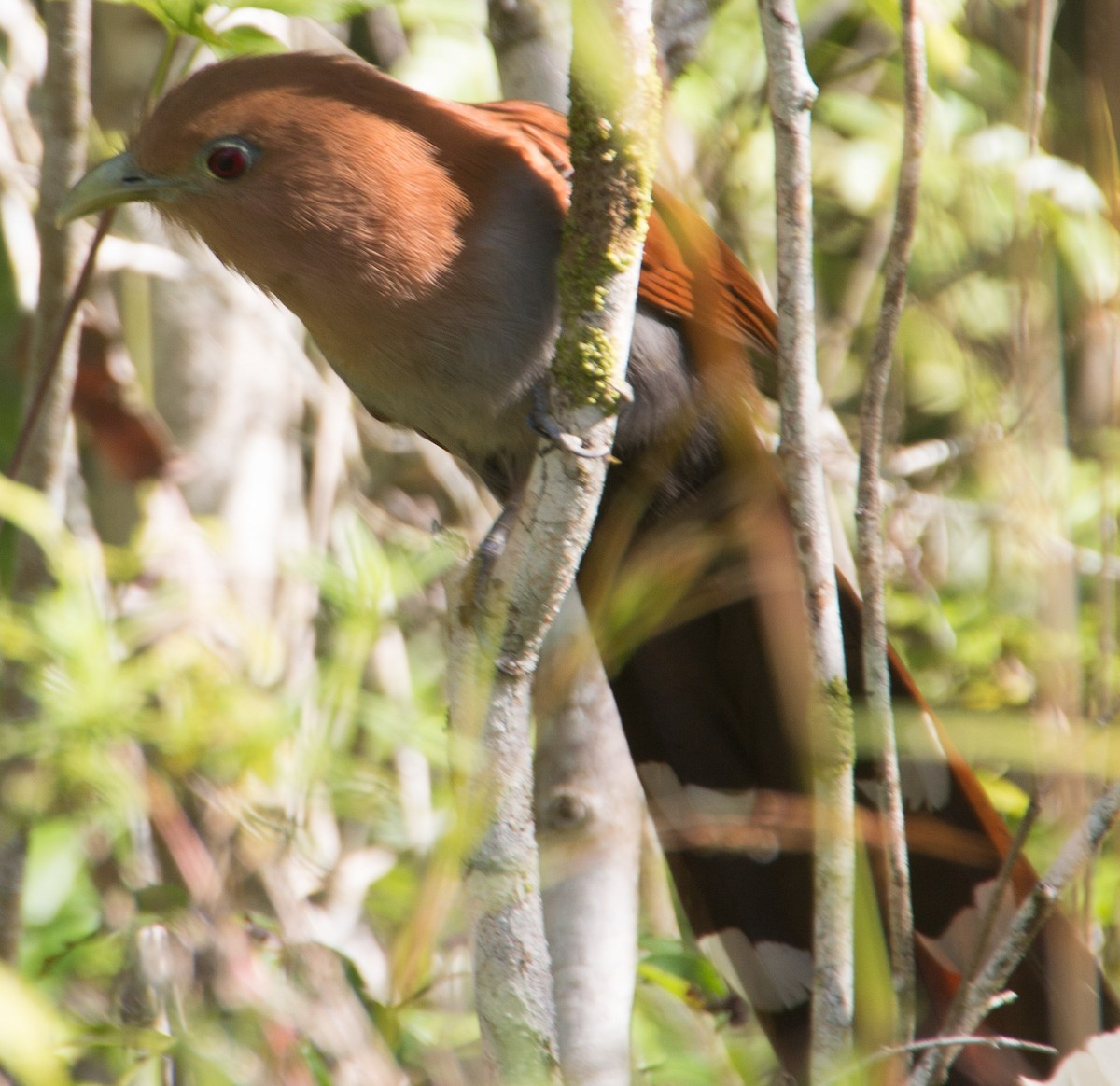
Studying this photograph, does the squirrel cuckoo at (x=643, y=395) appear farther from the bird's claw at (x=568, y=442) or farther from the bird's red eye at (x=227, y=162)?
the bird's claw at (x=568, y=442)

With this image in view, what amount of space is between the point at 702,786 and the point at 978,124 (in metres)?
1.72

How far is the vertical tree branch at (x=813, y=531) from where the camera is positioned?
5.15ft

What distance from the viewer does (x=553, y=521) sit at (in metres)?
1.64

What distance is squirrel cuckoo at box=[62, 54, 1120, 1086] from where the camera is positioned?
7.10 ft

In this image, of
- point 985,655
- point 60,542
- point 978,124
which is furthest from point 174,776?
point 978,124

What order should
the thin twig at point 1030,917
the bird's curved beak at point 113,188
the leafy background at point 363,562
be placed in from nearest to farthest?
the thin twig at point 1030,917
the leafy background at point 363,562
the bird's curved beak at point 113,188

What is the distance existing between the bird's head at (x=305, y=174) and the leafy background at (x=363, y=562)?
0.35 ft

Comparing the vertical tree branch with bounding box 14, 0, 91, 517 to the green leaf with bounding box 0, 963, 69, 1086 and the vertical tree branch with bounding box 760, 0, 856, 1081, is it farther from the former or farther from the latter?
the green leaf with bounding box 0, 963, 69, 1086

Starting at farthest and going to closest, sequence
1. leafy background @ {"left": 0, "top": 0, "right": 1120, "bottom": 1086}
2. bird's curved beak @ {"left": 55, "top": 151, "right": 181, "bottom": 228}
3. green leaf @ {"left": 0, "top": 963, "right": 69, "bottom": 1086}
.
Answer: bird's curved beak @ {"left": 55, "top": 151, "right": 181, "bottom": 228}, leafy background @ {"left": 0, "top": 0, "right": 1120, "bottom": 1086}, green leaf @ {"left": 0, "top": 963, "right": 69, "bottom": 1086}

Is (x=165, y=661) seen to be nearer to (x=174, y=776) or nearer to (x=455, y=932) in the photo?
(x=174, y=776)

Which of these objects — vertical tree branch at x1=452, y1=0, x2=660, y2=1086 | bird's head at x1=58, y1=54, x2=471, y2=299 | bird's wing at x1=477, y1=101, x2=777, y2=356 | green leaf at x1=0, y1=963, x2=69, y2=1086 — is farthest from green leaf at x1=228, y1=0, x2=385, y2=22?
green leaf at x1=0, y1=963, x2=69, y2=1086

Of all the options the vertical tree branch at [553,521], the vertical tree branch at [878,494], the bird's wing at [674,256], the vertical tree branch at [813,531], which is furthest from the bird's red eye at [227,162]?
the vertical tree branch at [878,494]

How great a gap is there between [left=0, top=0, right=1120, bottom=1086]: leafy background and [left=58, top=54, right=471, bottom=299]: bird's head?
0.11 m

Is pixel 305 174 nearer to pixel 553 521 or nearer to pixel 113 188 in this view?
pixel 113 188
